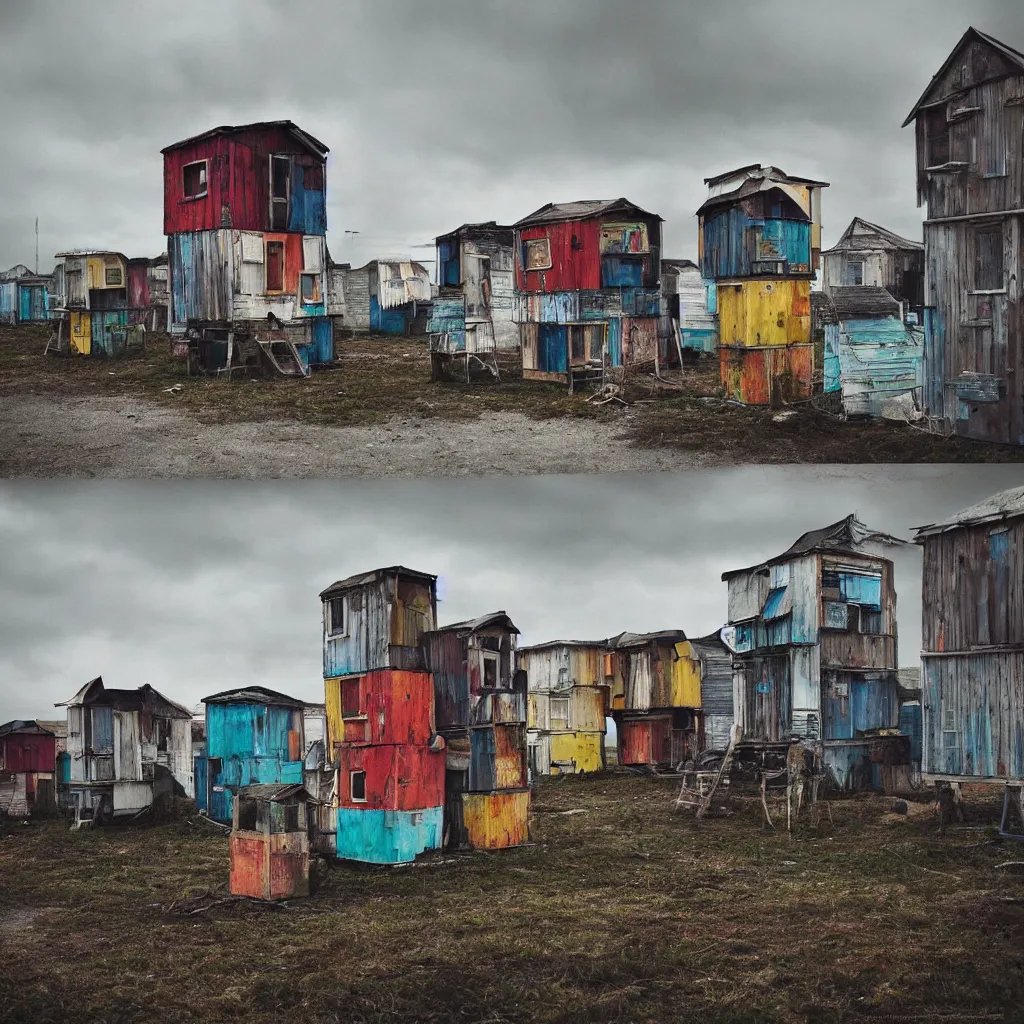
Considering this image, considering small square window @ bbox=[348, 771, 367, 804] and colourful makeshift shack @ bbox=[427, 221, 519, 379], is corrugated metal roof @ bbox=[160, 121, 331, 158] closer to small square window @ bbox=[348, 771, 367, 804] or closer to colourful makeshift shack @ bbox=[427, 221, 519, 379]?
colourful makeshift shack @ bbox=[427, 221, 519, 379]

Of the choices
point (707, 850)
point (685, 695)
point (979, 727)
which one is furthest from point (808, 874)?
point (685, 695)

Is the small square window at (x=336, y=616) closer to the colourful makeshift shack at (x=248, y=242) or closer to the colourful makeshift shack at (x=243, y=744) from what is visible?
the colourful makeshift shack at (x=248, y=242)

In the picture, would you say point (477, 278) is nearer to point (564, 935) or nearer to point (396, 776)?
point (396, 776)

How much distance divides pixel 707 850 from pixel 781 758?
27.8ft

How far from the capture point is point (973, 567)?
944 inches

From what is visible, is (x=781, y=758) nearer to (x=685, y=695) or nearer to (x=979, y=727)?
(x=979, y=727)

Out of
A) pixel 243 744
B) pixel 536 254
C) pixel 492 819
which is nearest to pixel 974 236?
pixel 492 819

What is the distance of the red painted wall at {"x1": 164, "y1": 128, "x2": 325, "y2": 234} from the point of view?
32.7 meters

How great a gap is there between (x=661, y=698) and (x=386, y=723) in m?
22.2

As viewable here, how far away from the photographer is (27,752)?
134 ft

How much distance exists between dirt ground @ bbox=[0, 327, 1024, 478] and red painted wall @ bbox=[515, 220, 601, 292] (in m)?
4.56

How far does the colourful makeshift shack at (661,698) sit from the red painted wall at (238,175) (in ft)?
64.9

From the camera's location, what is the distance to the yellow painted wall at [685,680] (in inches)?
1740

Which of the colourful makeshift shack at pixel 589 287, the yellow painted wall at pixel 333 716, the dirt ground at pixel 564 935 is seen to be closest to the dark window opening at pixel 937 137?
the colourful makeshift shack at pixel 589 287
